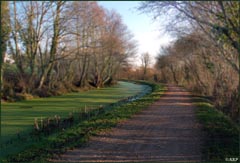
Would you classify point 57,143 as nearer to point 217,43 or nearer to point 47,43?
point 217,43

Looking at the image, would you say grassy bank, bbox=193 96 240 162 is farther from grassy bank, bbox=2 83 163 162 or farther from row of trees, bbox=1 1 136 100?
row of trees, bbox=1 1 136 100

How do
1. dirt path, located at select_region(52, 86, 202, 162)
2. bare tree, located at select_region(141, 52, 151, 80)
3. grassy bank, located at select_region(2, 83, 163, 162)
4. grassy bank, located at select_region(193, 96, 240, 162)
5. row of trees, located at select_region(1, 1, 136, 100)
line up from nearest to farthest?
dirt path, located at select_region(52, 86, 202, 162) < grassy bank, located at select_region(193, 96, 240, 162) < grassy bank, located at select_region(2, 83, 163, 162) < row of trees, located at select_region(1, 1, 136, 100) < bare tree, located at select_region(141, 52, 151, 80)

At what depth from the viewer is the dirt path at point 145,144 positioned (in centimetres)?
734

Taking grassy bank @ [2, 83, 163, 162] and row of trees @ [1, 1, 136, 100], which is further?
row of trees @ [1, 1, 136, 100]

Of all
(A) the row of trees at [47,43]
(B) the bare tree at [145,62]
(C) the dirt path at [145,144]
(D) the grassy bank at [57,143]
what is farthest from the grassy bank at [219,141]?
(B) the bare tree at [145,62]

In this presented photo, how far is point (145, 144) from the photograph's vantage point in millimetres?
8633

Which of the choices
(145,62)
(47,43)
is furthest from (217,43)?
(145,62)

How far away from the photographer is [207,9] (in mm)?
9078

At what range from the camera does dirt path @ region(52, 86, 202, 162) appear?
734cm

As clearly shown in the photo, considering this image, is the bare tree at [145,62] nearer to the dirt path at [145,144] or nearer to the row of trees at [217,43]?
the row of trees at [217,43]

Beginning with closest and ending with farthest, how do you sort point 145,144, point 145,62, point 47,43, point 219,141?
point 145,144 → point 219,141 → point 47,43 → point 145,62

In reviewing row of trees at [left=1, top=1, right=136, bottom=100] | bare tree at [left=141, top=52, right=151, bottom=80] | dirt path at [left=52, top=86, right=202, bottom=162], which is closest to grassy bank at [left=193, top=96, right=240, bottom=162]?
dirt path at [left=52, top=86, right=202, bottom=162]

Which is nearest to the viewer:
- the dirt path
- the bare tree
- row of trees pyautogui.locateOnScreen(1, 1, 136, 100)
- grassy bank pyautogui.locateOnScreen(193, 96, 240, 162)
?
the dirt path

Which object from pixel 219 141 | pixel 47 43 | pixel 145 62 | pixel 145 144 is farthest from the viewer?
pixel 145 62
